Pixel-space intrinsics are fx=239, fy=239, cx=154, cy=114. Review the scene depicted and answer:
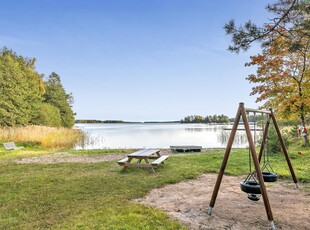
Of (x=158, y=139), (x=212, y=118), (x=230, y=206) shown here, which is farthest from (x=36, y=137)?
(x=212, y=118)

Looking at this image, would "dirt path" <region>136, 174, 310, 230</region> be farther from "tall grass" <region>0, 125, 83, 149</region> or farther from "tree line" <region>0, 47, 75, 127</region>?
"tree line" <region>0, 47, 75, 127</region>

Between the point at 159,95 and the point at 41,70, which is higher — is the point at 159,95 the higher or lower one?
the lower one

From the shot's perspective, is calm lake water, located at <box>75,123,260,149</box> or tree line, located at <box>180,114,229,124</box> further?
tree line, located at <box>180,114,229,124</box>

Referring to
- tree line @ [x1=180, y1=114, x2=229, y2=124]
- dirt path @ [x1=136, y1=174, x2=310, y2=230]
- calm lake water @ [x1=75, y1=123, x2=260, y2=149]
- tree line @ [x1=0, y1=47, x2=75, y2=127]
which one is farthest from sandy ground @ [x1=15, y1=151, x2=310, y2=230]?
tree line @ [x1=180, y1=114, x2=229, y2=124]

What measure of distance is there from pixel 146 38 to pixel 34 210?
55.1 ft

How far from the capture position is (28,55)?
3031 cm

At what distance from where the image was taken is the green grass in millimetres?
3076

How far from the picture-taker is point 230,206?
147 inches

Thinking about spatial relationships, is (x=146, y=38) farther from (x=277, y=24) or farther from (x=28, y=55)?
(x=28, y=55)

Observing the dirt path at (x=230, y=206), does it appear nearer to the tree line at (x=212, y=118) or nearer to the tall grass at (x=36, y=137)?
the tall grass at (x=36, y=137)

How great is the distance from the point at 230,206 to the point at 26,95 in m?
25.1

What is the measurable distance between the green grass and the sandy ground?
0.93ft

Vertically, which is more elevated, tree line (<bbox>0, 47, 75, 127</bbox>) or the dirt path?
tree line (<bbox>0, 47, 75, 127</bbox>)

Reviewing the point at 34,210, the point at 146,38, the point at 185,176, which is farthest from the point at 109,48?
the point at 34,210
